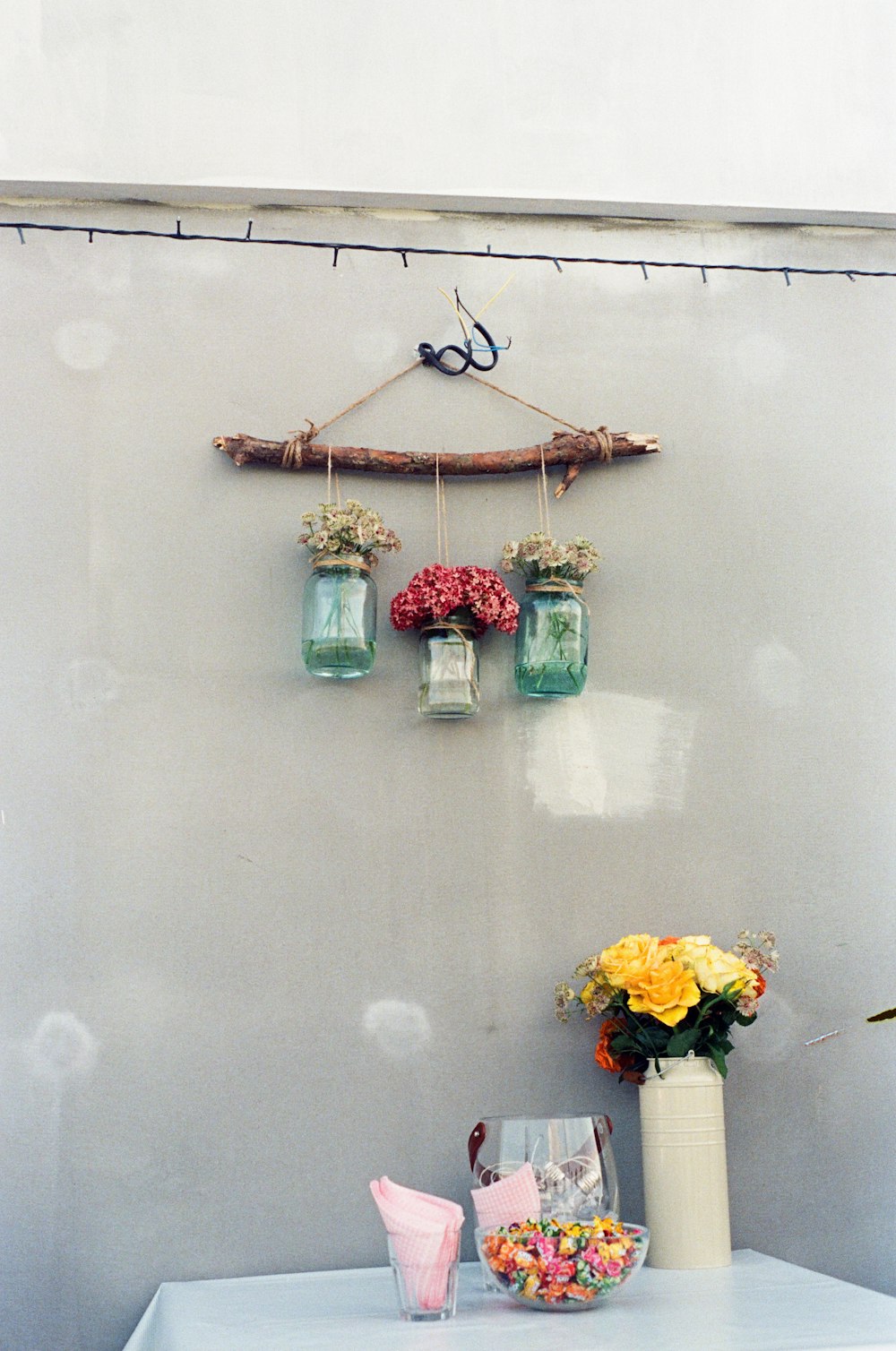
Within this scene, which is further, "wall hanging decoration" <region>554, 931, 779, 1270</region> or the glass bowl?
"wall hanging decoration" <region>554, 931, 779, 1270</region>

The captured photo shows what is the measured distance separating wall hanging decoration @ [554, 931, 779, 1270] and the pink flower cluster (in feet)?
1.80

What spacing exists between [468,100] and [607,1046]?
163 cm

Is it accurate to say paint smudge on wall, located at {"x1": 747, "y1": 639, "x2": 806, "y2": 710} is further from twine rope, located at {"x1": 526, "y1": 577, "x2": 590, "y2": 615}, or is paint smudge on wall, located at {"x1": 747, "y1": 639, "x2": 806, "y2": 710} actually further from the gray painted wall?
twine rope, located at {"x1": 526, "y1": 577, "x2": 590, "y2": 615}

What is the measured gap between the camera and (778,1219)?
2.03 m

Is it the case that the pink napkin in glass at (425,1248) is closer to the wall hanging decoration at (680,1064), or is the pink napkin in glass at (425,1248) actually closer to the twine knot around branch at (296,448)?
the wall hanging decoration at (680,1064)

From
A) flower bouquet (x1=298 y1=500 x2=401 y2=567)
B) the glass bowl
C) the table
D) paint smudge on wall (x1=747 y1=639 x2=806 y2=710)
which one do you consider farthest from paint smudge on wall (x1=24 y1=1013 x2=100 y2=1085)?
paint smudge on wall (x1=747 y1=639 x2=806 y2=710)

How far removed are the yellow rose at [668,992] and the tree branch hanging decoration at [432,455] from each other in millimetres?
842

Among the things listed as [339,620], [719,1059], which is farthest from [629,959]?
[339,620]

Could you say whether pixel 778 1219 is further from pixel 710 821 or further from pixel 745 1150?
pixel 710 821

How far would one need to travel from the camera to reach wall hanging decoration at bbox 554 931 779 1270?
1.82 metres

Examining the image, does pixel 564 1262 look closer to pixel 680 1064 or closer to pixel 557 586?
pixel 680 1064

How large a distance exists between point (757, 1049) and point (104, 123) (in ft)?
6.23

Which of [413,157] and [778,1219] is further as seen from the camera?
[413,157]

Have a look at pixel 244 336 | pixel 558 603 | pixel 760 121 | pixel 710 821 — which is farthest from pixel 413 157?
pixel 710 821
